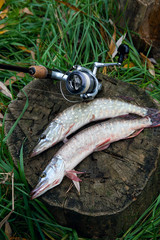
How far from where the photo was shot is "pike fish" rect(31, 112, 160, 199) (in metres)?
2.21

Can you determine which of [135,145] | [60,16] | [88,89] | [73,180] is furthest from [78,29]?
[73,180]

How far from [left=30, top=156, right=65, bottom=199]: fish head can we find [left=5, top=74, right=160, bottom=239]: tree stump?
8 centimetres

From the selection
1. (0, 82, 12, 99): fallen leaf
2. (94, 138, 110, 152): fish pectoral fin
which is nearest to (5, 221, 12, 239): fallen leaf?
(94, 138, 110, 152): fish pectoral fin

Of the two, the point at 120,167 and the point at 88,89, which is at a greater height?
the point at 88,89

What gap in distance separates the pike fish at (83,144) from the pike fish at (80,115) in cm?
13

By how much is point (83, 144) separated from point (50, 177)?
17.8 inches

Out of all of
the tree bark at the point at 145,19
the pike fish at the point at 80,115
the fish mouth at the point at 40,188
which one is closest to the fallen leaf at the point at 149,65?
the tree bark at the point at 145,19

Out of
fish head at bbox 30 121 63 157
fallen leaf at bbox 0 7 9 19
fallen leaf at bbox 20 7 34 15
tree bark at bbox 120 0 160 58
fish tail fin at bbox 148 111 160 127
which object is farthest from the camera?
fallen leaf at bbox 20 7 34 15

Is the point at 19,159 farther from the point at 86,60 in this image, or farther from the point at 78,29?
the point at 78,29

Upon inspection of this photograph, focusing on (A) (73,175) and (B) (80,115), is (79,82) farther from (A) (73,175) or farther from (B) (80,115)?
(A) (73,175)

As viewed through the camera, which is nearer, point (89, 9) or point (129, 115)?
point (129, 115)

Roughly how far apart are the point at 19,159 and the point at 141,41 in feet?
9.18

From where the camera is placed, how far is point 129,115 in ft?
9.30

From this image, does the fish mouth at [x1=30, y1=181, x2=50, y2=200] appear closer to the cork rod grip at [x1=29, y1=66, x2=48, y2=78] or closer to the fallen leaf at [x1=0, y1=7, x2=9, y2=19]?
the cork rod grip at [x1=29, y1=66, x2=48, y2=78]
